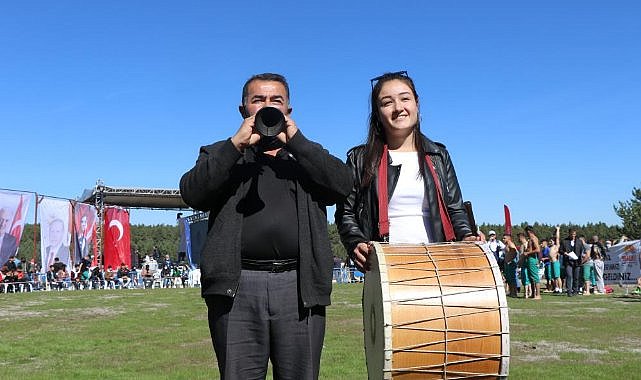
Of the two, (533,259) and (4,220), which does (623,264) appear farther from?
(4,220)

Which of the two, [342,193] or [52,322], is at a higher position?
[342,193]

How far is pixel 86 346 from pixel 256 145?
722 cm

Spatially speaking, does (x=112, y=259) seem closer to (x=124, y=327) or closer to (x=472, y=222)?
(x=124, y=327)

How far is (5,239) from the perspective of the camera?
75.3 feet

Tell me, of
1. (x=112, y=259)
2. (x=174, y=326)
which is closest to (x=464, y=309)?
(x=174, y=326)

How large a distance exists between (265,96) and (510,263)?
1668 cm

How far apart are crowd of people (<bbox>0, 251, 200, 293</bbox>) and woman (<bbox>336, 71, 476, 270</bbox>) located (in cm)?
2367

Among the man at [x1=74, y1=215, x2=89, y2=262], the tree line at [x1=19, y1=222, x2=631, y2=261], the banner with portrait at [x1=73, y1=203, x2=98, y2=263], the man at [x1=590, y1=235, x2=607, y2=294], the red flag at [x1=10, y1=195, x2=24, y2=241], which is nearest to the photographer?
the man at [x1=590, y1=235, x2=607, y2=294]

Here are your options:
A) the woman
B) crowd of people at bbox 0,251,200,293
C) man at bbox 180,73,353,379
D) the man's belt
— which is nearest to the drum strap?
the woman

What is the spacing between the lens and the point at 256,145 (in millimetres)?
3398

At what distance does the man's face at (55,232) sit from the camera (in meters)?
26.8

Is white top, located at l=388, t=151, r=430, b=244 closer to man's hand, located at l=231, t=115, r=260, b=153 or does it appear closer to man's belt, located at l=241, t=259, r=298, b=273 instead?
man's belt, located at l=241, t=259, r=298, b=273

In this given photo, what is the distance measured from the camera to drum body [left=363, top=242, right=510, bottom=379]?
3271 millimetres

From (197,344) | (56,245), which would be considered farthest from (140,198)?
(197,344)
